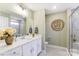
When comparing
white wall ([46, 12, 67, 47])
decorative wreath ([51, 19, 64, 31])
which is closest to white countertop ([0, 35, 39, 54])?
white wall ([46, 12, 67, 47])

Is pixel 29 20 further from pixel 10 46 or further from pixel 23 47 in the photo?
pixel 10 46

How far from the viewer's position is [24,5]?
1.65m

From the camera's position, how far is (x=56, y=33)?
181cm

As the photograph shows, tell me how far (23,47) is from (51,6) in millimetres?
851

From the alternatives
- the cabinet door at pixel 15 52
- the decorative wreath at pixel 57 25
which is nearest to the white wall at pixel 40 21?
the decorative wreath at pixel 57 25

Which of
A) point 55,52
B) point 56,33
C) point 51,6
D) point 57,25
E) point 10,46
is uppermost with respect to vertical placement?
point 51,6

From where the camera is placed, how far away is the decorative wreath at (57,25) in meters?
1.73

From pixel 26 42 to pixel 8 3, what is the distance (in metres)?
0.72

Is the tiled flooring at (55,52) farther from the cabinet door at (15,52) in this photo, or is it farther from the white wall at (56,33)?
the cabinet door at (15,52)

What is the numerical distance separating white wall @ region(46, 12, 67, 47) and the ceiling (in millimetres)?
90

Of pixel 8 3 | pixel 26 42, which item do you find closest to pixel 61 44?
pixel 26 42

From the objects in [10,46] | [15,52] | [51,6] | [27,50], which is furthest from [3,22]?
[51,6]

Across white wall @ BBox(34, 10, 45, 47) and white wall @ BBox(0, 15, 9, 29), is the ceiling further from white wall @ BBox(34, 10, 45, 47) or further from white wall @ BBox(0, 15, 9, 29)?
white wall @ BBox(0, 15, 9, 29)

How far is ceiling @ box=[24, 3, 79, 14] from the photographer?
1.61m
